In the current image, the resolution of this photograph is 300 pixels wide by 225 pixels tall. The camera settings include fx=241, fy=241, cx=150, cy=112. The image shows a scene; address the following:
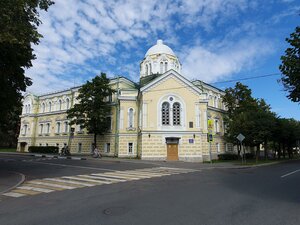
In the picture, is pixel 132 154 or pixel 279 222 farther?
pixel 132 154

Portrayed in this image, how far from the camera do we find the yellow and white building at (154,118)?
29.3 metres

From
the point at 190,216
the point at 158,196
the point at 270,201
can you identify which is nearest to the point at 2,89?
the point at 158,196

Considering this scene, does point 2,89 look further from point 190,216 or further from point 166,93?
point 166,93

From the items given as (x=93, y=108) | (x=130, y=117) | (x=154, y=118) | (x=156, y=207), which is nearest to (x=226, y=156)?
(x=154, y=118)

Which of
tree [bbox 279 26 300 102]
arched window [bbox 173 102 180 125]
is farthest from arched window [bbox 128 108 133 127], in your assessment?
tree [bbox 279 26 300 102]

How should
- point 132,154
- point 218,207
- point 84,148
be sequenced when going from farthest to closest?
1. point 84,148
2. point 132,154
3. point 218,207

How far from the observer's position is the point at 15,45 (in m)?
12.4

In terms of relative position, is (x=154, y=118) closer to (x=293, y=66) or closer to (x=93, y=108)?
(x=93, y=108)

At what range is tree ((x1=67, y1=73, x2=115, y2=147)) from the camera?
109ft

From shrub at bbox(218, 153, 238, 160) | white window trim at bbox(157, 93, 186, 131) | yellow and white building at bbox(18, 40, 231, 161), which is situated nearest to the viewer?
yellow and white building at bbox(18, 40, 231, 161)

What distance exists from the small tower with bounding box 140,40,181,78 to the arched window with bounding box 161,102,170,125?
924 cm

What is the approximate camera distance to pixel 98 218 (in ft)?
19.8

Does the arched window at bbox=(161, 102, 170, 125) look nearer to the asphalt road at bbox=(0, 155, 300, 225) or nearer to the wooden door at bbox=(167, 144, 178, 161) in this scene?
the wooden door at bbox=(167, 144, 178, 161)

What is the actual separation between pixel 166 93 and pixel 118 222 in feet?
83.6
